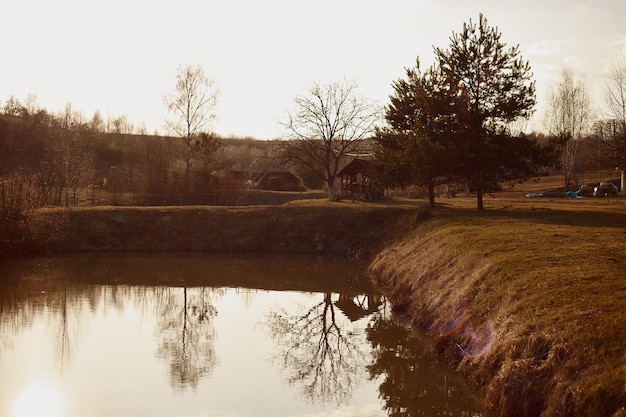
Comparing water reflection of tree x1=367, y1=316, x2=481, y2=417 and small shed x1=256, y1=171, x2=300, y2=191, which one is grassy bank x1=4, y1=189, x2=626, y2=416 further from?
small shed x1=256, y1=171, x2=300, y2=191

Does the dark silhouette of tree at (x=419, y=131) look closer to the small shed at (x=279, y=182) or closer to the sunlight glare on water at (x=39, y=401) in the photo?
the sunlight glare on water at (x=39, y=401)

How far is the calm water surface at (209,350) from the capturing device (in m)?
14.6

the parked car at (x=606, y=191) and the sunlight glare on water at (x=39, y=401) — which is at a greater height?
the parked car at (x=606, y=191)

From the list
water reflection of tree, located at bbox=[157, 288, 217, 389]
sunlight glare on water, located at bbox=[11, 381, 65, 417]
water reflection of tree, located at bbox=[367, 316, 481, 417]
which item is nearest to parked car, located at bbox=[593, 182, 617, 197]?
water reflection of tree, located at bbox=[157, 288, 217, 389]

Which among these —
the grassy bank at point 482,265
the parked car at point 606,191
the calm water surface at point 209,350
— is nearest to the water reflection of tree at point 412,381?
the calm water surface at point 209,350

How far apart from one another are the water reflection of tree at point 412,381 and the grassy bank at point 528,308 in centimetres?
52

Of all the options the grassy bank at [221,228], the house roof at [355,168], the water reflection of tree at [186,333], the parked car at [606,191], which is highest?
the house roof at [355,168]

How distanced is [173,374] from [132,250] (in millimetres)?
30710

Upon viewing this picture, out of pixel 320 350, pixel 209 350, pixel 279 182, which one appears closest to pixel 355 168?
pixel 279 182

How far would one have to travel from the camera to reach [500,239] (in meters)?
24.9

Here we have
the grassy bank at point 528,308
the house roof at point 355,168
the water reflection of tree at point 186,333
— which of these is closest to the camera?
the grassy bank at point 528,308

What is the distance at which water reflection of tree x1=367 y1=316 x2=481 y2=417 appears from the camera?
1416 centimetres

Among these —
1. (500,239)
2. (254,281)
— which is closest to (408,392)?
(500,239)

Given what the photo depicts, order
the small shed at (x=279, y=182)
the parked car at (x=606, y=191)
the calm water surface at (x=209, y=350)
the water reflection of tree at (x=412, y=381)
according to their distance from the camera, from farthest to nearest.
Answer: the small shed at (x=279, y=182) → the parked car at (x=606, y=191) → the calm water surface at (x=209, y=350) → the water reflection of tree at (x=412, y=381)
